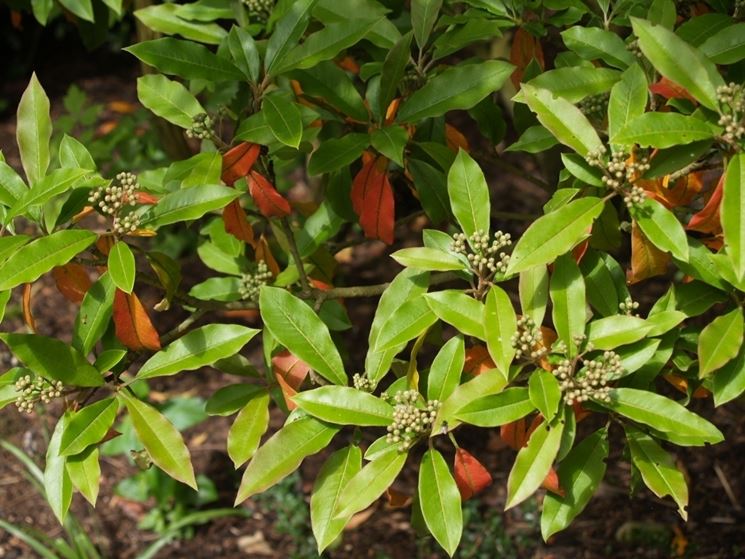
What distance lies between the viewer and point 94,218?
379 centimetres

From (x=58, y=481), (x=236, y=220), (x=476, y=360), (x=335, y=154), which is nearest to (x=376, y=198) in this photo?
(x=335, y=154)

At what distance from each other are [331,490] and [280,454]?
0.09 metres

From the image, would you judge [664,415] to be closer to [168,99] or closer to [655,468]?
Answer: [655,468]

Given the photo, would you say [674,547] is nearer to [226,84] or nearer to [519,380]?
[519,380]

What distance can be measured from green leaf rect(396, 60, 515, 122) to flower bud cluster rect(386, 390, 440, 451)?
46cm

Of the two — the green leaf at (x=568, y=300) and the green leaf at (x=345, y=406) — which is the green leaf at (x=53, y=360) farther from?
the green leaf at (x=568, y=300)

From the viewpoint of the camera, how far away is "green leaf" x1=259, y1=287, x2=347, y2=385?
144 centimetres

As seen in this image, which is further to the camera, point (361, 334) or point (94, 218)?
point (94, 218)

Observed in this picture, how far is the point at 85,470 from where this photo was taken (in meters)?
1.42

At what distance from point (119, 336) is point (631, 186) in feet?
2.59

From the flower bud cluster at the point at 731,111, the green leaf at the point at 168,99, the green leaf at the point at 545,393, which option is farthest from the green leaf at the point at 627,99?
the green leaf at the point at 168,99

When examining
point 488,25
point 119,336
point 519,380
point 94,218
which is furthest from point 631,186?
point 94,218

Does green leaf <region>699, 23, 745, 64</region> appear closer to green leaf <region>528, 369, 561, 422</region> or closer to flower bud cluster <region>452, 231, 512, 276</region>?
flower bud cluster <region>452, 231, 512, 276</region>

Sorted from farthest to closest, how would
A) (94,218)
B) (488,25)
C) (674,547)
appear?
(94,218)
(674,547)
(488,25)
